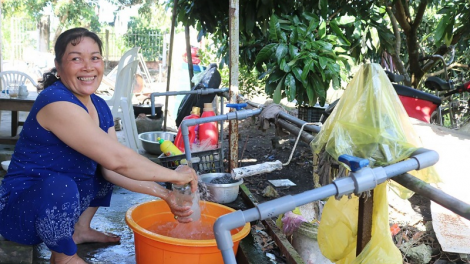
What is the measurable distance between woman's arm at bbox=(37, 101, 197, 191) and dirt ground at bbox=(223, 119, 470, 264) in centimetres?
116

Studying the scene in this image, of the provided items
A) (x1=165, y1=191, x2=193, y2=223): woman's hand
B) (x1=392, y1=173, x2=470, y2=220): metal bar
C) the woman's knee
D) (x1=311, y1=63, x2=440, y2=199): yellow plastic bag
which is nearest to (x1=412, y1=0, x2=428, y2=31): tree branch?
(x1=311, y1=63, x2=440, y2=199): yellow plastic bag

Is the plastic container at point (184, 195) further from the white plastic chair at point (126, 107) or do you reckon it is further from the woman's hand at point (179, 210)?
the white plastic chair at point (126, 107)

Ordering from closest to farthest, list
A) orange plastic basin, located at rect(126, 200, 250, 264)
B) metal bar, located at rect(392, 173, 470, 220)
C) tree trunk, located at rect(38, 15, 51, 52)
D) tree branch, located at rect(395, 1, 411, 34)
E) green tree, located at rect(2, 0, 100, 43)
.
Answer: metal bar, located at rect(392, 173, 470, 220) → orange plastic basin, located at rect(126, 200, 250, 264) → tree branch, located at rect(395, 1, 411, 34) → tree trunk, located at rect(38, 15, 51, 52) → green tree, located at rect(2, 0, 100, 43)

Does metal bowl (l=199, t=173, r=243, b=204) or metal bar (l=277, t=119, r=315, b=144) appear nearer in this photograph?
metal bar (l=277, t=119, r=315, b=144)

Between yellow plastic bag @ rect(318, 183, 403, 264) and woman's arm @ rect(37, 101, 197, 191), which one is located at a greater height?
woman's arm @ rect(37, 101, 197, 191)

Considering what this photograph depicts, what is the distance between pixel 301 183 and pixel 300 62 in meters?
1.89

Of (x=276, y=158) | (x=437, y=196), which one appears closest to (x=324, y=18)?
(x=276, y=158)

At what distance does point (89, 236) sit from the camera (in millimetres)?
2309

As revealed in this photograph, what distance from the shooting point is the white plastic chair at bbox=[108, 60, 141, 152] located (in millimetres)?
4934

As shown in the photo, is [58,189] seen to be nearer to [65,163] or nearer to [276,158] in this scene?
[65,163]

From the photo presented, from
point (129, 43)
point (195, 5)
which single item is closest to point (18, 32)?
point (129, 43)

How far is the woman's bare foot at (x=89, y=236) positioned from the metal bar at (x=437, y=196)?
1595 mm

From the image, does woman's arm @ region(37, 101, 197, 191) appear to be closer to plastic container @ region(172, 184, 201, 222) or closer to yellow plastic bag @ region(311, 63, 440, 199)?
plastic container @ region(172, 184, 201, 222)

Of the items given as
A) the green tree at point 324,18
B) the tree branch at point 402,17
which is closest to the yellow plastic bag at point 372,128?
the green tree at point 324,18
